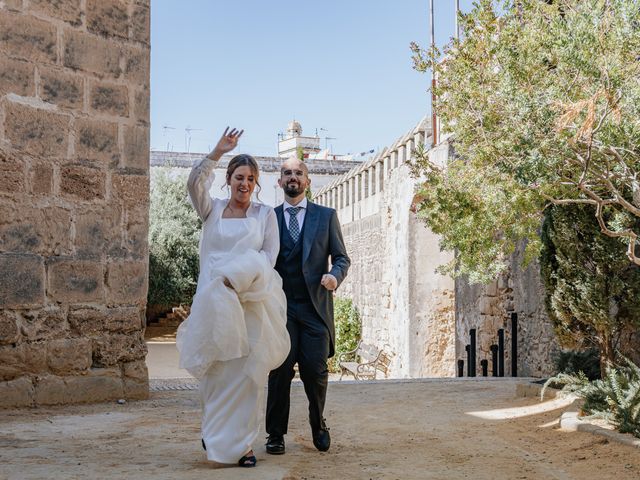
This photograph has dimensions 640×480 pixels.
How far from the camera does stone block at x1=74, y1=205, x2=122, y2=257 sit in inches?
245

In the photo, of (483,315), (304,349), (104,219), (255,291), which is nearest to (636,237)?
(304,349)

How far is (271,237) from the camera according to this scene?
4.21 m

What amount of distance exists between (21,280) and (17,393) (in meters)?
0.83

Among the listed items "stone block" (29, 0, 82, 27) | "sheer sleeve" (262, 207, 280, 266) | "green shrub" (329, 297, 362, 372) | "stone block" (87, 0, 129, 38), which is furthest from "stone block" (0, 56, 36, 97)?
"green shrub" (329, 297, 362, 372)

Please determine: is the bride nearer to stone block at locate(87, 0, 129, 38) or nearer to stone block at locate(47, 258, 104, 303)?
stone block at locate(47, 258, 104, 303)

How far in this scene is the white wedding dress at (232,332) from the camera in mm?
3836

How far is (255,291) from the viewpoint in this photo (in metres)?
3.95

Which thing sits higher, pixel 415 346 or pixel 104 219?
pixel 104 219

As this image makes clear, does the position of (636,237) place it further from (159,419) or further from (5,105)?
(5,105)

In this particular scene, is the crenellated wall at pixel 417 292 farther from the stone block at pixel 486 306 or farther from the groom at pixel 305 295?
the groom at pixel 305 295

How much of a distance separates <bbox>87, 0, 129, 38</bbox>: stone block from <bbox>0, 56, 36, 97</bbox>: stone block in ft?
2.13

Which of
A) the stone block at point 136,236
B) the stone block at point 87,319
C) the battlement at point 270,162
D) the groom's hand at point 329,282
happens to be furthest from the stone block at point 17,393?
the battlement at point 270,162

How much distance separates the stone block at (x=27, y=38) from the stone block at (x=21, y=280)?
1.51m

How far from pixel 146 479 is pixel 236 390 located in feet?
1.98
